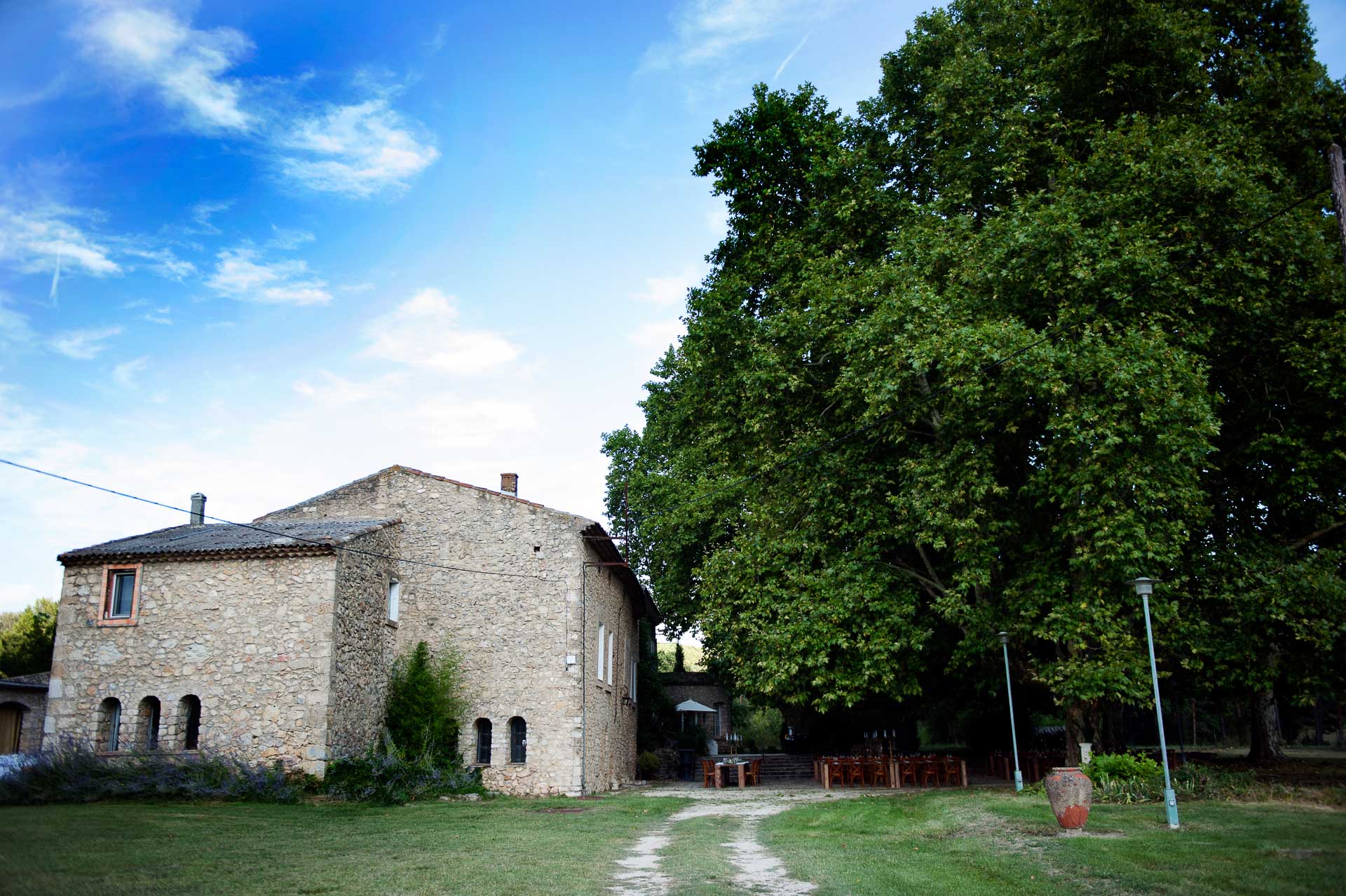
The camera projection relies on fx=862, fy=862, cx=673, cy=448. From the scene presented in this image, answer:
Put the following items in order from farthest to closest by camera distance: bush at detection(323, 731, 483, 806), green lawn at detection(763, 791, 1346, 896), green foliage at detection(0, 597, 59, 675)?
green foliage at detection(0, 597, 59, 675) < bush at detection(323, 731, 483, 806) < green lawn at detection(763, 791, 1346, 896)

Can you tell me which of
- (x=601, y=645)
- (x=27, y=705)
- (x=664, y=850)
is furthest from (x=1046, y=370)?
(x=27, y=705)

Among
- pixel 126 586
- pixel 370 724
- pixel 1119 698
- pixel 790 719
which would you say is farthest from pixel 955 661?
pixel 790 719

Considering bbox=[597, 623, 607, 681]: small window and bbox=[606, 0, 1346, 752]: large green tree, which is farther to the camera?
bbox=[597, 623, 607, 681]: small window

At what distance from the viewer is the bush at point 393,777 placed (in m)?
15.4

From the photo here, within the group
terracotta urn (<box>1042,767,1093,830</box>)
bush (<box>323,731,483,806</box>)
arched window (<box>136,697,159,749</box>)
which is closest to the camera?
terracotta urn (<box>1042,767,1093,830</box>)

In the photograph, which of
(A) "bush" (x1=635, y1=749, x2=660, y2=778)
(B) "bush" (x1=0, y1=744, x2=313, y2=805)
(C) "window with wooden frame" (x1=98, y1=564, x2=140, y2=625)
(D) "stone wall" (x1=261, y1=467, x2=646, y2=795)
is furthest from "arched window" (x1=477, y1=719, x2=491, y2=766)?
(A) "bush" (x1=635, y1=749, x2=660, y2=778)

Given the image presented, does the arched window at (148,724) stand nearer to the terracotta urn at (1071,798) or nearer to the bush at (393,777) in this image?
the bush at (393,777)

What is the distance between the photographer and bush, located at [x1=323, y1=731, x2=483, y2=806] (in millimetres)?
15359

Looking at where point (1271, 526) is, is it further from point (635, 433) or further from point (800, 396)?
point (635, 433)

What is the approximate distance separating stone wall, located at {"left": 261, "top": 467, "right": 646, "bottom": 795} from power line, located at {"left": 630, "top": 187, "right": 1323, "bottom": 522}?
11.2ft

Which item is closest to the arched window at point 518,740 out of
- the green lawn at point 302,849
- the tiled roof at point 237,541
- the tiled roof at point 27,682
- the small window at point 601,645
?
the small window at point 601,645

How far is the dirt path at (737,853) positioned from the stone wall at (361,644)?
6324 millimetres

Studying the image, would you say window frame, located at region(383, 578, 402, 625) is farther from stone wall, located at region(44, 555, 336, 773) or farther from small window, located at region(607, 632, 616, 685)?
small window, located at region(607, 632, 616, 685)

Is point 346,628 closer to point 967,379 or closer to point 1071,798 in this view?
point 967,379
